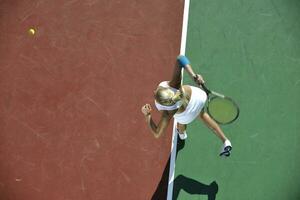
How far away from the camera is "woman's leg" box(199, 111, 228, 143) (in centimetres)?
607

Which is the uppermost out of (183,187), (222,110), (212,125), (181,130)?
(222,110)

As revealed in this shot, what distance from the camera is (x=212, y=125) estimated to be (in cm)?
617

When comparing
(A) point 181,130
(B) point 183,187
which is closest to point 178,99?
(A) point 181,130

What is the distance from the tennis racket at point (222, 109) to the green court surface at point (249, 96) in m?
0.85

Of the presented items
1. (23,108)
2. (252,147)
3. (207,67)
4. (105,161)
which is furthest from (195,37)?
(23,108)

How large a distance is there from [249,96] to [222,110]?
3.86 feet

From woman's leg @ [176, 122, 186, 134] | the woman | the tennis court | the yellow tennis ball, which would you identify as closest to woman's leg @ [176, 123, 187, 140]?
woman's leg @ [176, 122, 186, 134]

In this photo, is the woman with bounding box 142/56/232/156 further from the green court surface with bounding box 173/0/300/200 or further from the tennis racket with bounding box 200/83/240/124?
the green court surface with bounding box 173/0/300/200

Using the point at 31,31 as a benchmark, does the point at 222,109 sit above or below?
below

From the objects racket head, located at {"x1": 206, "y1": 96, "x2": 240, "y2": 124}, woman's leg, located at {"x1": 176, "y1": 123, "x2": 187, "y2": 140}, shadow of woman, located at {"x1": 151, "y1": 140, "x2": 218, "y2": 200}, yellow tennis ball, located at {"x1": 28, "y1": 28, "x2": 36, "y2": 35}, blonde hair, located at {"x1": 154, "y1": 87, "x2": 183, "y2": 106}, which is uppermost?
yellow tennis ball, located at {"x1": 28, "y1": 28, "x2": 36, "y2": 35}

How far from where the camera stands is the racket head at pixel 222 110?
5801 millimetres

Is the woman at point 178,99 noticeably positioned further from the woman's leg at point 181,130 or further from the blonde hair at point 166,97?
the woman's leg at point 181,130

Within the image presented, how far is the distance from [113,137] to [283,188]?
276 cm

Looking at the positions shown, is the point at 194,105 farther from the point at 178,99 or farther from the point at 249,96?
the point at 249,96
